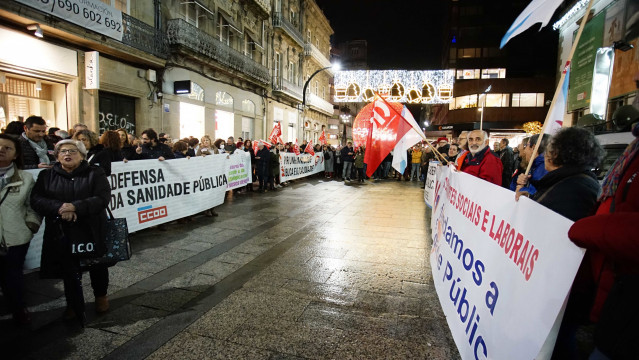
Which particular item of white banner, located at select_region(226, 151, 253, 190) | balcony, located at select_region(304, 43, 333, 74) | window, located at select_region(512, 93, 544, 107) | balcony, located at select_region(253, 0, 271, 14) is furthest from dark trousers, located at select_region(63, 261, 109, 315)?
window, located at select_region(512, 93, 544, 107)

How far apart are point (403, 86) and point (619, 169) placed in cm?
2296

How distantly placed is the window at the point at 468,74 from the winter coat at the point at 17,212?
49995 millimetres

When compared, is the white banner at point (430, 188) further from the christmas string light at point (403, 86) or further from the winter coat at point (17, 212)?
the christmas string light at point (403, 86)

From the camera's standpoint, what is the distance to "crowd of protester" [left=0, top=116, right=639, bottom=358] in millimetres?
1273

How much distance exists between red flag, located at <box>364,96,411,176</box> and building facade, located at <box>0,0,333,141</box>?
9.50 m

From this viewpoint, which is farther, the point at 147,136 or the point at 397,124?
the point at 147,136

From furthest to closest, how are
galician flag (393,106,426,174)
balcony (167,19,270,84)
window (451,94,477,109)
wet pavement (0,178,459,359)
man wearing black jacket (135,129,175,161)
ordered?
window (451,94,477,109), balcony (167,19,270,84), man wearing black jacket (135,129,175,161), galician flag (393,106,426,174), wet pavement (0,178,459,359)

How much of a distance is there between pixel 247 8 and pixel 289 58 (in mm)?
7612

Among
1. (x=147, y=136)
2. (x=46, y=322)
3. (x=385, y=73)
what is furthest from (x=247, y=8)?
(x=46, y=322)

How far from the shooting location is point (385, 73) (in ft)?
77.3

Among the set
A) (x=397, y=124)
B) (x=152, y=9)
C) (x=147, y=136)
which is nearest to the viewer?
(x=397, y=124)

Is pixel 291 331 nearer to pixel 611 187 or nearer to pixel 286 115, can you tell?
pixel 611 187

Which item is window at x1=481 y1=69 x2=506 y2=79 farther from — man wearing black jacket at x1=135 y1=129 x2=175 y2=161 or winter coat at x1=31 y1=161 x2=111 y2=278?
winter coat at x1=31 y1=161 x2=111 y2=278

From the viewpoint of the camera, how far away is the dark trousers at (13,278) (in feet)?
10.2
